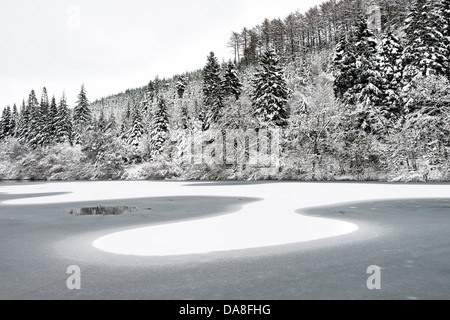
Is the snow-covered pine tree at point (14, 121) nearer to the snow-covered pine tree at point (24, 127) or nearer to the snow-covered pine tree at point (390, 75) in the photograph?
the snow-covered pine tree at point (24, 127)

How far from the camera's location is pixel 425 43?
34.0 metres

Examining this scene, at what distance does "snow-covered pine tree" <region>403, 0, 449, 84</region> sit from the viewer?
32.7 m

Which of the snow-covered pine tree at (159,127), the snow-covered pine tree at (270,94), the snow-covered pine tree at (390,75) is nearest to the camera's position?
the snow-covered pine tree at (390,75)

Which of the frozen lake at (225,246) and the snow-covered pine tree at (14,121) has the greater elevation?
the snow-covered pine tree at (14,121)

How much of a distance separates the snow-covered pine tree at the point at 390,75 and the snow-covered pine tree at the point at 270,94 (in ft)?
35.0

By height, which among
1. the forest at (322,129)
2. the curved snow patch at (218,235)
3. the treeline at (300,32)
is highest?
the treeline at (300,32)

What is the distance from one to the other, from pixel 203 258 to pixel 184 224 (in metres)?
3.67

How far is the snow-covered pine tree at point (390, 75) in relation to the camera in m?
35.6

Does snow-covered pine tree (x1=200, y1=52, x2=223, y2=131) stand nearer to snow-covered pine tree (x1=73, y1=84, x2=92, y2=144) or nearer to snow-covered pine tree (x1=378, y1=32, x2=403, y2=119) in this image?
snow-covered pine tree (x1=378, y1=32, x2=403, y2=119)

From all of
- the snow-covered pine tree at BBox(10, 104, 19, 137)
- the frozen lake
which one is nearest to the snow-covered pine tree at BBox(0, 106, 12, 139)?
the snow-covered pine tree at BBox(10, 104, 19, 137)

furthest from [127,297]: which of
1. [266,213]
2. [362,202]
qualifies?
[362,202]

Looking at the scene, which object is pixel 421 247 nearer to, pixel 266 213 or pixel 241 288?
pixel 241 288

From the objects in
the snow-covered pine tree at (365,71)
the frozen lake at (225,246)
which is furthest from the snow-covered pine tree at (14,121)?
the frozen lake at (225,246)
